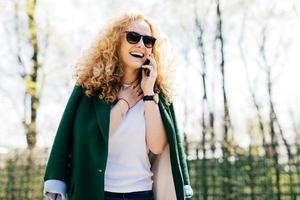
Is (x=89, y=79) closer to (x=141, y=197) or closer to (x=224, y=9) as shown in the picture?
(x=141, y=197)

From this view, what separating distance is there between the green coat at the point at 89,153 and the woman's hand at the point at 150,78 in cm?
10

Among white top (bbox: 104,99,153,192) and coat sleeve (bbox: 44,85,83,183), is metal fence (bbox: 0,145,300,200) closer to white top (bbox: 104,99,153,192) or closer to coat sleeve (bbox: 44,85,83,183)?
white top (bbox: 104,99,153,192)

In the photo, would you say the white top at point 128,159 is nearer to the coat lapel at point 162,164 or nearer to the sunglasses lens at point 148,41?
the coat lapel at point 162,164

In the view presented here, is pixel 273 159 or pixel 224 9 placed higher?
pixel 224 9

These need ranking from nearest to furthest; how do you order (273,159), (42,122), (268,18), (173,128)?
(173,128) → (273,159) → (268,18) → (42,122)

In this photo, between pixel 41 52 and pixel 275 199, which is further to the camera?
pixel 41 52

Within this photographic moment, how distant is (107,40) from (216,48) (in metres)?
10.9

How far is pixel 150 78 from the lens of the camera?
3.01 meters

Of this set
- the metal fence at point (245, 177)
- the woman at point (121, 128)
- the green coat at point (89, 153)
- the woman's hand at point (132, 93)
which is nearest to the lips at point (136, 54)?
the woman at point (121, 128)

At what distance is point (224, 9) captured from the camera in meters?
13.8

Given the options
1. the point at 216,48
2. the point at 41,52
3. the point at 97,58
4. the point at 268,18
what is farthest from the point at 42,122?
the point at 97,58

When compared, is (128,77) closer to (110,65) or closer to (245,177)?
(110,65)

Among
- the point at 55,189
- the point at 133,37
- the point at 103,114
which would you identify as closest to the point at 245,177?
the point at 133,37

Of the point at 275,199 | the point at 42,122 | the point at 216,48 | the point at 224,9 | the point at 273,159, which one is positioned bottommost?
the point at 275,199
